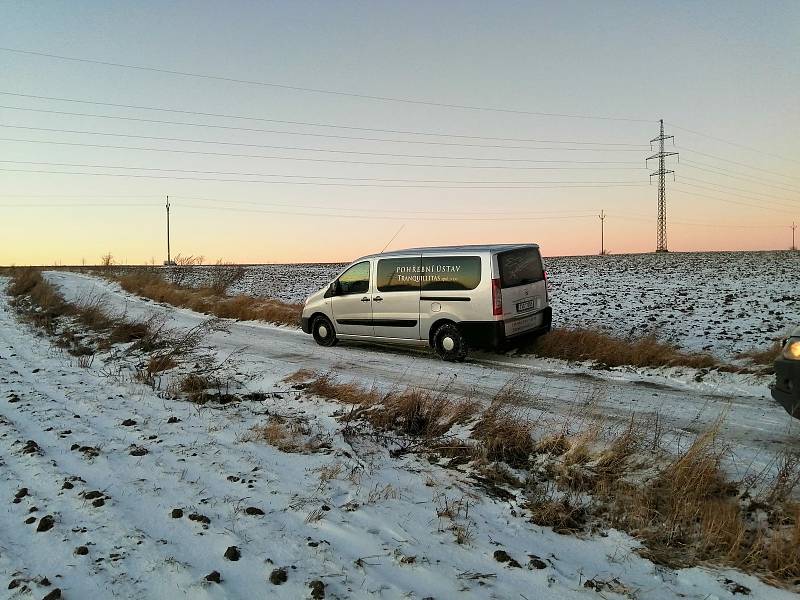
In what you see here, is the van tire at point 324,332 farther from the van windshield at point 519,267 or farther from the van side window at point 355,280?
the van windshield at point 519,267

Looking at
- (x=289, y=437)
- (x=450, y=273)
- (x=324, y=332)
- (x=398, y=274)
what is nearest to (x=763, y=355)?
(x=450, y=273)

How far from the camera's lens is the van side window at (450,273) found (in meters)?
9.19

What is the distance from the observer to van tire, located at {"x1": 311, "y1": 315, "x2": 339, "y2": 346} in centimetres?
1167

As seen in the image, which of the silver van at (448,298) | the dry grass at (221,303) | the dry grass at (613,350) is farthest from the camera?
the dry grass at (221,303)

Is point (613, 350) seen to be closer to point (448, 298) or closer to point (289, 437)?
point (448, 298)

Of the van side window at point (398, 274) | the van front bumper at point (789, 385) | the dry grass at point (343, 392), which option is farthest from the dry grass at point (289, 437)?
the van side window at point (398, 274)

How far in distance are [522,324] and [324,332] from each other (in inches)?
181

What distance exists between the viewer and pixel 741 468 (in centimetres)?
426

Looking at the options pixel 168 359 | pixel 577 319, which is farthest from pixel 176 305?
pixel 577 319

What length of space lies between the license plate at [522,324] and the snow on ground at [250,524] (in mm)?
3381

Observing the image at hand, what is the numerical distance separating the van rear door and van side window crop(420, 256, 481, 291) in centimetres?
46

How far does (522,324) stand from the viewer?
30.6ft

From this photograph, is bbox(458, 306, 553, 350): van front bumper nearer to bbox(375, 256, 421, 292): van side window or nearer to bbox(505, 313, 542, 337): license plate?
bbox(505, 313, 542, 337): license plate

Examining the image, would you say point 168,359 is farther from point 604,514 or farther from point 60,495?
point 604,514
